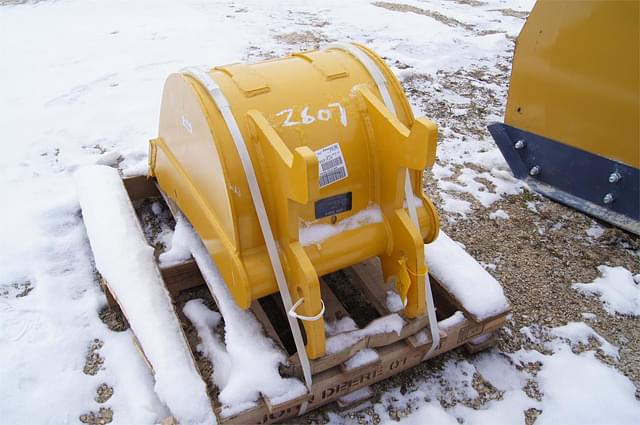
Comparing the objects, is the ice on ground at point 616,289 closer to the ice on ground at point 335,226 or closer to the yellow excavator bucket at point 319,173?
the yellow excavator bucket at point 319,173

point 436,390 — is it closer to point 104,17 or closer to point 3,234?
point 3,234

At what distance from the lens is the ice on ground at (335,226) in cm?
210

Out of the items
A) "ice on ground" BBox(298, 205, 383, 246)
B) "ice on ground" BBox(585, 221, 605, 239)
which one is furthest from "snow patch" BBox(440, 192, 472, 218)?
"ice on ground" BBox(298, 205, 383, 246)

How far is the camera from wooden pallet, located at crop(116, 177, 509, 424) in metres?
2.05

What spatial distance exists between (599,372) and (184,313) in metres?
2.03

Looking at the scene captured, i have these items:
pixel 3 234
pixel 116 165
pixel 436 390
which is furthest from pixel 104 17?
pixel 436 390

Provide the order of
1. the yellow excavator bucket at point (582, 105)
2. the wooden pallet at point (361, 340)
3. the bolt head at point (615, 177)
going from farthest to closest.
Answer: the bolt head at point (615, 177) → the yellow excavator bucket at point (582, 105) → the wooden pallet at point (361, 340)

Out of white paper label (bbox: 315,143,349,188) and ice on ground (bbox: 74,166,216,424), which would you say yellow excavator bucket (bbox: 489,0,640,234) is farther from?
ice on ground (bbox: 74,166,216,424)

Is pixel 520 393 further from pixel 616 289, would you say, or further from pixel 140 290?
pixel 140 290

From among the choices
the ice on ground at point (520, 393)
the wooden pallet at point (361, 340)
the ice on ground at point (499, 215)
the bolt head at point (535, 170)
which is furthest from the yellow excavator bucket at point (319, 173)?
the bolt head at point (535, 170)

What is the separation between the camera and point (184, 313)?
2.59 m

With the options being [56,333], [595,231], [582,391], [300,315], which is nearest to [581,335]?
[582,391]

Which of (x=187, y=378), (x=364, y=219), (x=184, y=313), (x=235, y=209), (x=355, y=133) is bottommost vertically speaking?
(x=184, y=313)

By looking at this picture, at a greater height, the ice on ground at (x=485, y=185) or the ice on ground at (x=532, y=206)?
the ice on ground at (x=485, y=185)
